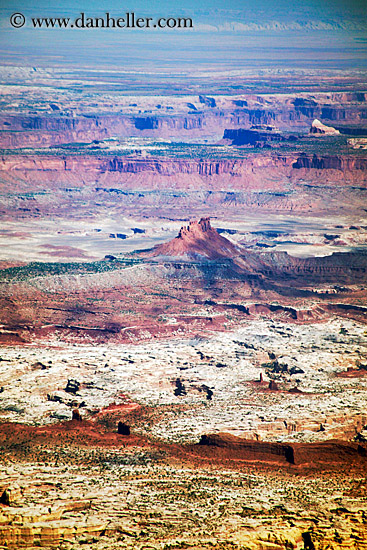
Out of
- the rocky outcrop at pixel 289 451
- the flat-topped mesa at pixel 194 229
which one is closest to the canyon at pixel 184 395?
the rocky outcrop at pixel 289 451

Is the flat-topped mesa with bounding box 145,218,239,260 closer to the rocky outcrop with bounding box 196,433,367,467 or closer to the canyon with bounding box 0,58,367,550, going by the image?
the canyon with bounding box 0,58,367,550

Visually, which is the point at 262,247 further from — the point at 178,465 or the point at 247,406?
the point at 178,465

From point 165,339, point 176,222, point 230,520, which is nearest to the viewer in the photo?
point 230,520

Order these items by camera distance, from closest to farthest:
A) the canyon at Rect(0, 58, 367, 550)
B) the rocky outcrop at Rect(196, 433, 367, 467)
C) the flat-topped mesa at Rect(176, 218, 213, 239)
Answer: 1. the canyon at Rect(0, 58, 367, 550)
2. the rocky outcrop at Rect(196, 433, 367, 467)
3. the flat-topped mesa at Rect(176, 218, 213, 239)

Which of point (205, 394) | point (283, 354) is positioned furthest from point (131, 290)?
point (205, 394)

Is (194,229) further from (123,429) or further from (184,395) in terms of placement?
(123,429)

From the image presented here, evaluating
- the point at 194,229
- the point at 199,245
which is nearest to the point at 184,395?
the point at 199,245

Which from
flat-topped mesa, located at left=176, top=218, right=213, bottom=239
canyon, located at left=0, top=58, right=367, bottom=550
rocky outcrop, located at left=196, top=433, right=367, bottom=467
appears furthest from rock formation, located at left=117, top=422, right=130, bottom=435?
flat-topped mesa, located at left=176, top=218, right=213, bottom=239

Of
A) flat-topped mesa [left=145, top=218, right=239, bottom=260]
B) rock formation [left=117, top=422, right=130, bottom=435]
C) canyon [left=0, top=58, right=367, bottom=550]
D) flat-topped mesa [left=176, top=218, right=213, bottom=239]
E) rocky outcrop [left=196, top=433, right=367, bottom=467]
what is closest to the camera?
canyon [left=0, top=58, right=367, bottom=550]
